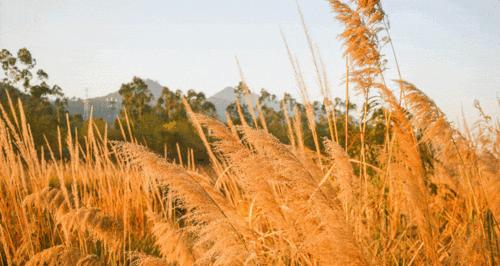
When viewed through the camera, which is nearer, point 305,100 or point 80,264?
point 80,264

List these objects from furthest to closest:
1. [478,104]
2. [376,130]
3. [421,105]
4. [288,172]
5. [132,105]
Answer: [132,105]
[376,130]
[478,104]
[421,105]
[288,172]

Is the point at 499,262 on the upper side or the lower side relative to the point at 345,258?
lower

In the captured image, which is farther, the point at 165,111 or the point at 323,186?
the point at 165,111

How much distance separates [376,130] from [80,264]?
365cm

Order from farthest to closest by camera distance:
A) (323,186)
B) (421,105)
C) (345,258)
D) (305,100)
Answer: (305,100)
(421,105)
(323,186)
(345,258)

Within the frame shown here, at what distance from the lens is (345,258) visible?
1088 millimetres

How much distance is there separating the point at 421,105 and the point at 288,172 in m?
0.70

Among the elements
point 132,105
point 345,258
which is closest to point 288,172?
point 345,258

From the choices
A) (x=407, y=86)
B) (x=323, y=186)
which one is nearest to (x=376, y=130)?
(x=407, y=86)

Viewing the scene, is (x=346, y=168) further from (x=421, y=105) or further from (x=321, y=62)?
(x=321, y=62)

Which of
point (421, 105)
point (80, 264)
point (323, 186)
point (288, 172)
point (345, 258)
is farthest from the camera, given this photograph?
point (80, 264)

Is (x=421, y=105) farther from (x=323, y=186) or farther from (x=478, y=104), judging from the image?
(x=478, y=104)

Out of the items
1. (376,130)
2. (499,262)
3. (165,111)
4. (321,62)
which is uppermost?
(165,111)

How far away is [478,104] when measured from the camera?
3178 mm
